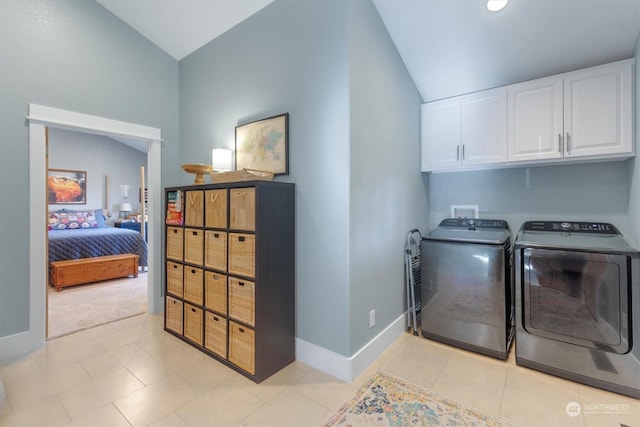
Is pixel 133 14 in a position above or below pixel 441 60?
above

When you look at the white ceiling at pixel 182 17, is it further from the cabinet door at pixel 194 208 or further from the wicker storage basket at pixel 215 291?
the wicker storage basket at pixel 215 291

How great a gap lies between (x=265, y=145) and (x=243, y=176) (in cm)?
44

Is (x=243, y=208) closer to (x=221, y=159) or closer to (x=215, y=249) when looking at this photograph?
(x=215, y=249)

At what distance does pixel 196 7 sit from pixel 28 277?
9.33ft

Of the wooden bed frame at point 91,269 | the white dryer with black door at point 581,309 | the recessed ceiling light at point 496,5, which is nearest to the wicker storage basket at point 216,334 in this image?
the white dryer with black door at point 581,309

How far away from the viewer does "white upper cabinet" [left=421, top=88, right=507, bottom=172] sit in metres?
2.61

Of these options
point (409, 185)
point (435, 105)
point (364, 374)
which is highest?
point (435, 105)

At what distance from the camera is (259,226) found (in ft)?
6.60

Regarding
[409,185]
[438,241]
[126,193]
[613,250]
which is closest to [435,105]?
[409,185]

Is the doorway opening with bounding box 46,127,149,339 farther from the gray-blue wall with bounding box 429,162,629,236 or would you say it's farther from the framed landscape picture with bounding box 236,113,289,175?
the gray-blue wall with bounding box 429,162,629,236

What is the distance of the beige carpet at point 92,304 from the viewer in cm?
303

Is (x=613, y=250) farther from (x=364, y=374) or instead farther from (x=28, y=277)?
(x=28, y=277)

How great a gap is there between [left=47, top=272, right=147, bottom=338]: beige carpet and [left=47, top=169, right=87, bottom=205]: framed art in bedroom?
334cm

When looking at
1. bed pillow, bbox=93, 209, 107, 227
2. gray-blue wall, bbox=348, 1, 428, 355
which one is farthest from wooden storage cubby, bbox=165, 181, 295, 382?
bed pillow, bbox=93, 209, 107, 227
